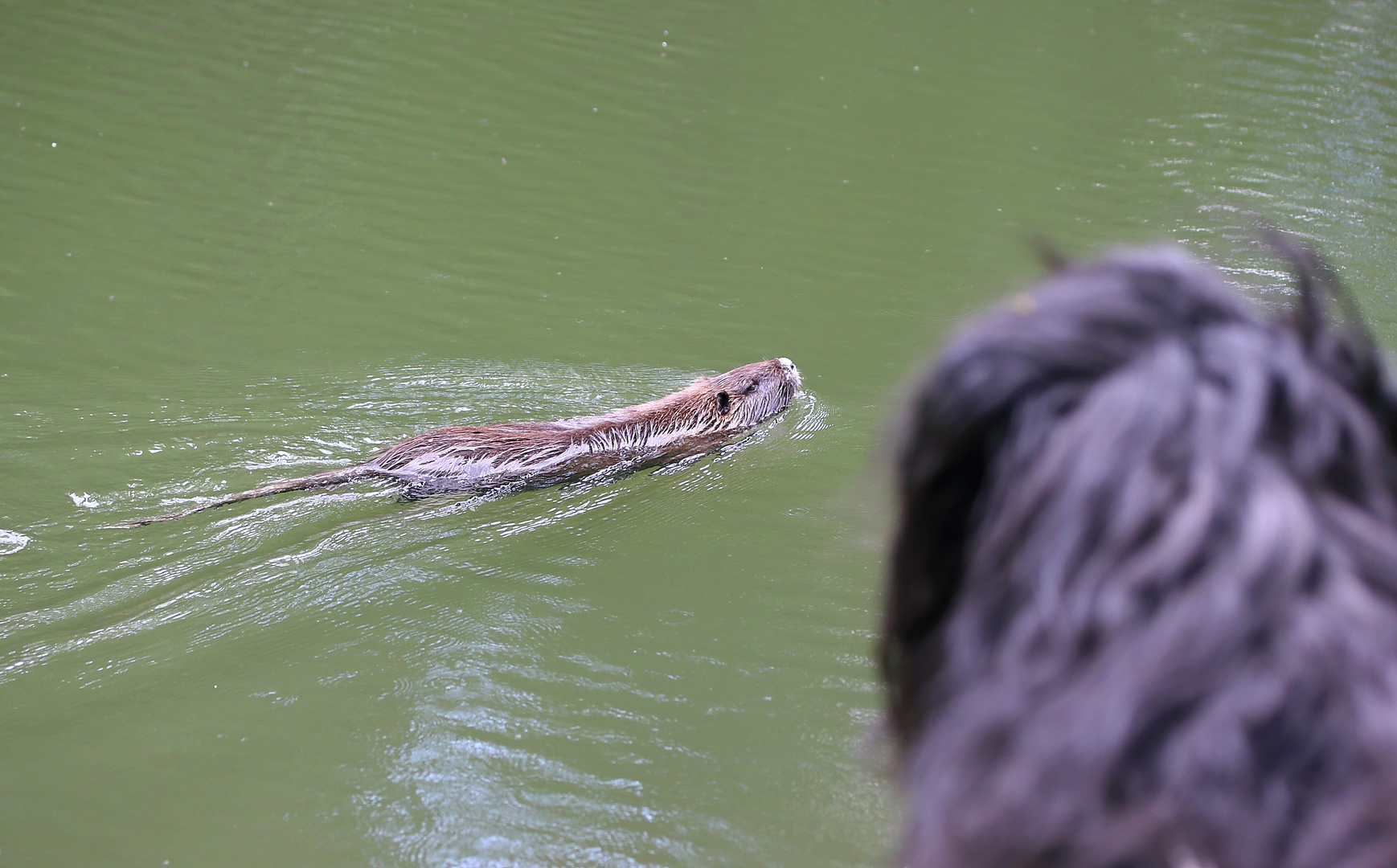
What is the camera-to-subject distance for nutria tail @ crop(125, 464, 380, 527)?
3910 millimetres

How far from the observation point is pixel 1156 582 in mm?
662

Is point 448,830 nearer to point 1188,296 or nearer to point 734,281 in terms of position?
point 1188,296

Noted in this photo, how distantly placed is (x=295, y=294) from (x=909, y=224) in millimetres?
3984

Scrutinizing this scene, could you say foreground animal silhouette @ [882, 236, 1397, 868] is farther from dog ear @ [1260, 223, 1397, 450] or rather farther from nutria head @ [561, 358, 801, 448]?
nutria head @ [561, 358, 801, 448]

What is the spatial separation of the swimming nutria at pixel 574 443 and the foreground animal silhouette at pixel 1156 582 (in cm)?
361

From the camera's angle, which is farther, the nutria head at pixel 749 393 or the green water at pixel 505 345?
the nutria head at pixel 749 393

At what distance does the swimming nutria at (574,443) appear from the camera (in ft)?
13.8

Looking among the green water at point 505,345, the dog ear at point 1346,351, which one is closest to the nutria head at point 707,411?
the green water at point 505,345

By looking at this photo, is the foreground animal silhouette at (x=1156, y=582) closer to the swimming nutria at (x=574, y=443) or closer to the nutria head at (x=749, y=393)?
the swimming nutria at (x=574, y=443)

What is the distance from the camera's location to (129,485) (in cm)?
419

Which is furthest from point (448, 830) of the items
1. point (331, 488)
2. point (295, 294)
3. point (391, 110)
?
point (391, 110)

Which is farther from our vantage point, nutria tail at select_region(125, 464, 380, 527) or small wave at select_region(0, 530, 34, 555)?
nutria tail at select_region(125, 464, 380, 527)

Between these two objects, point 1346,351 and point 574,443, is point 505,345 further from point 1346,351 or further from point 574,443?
point 1346,351

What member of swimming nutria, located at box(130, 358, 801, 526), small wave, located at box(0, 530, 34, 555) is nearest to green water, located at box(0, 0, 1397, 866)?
small wave, located at box(0, 530, 34, 555)
